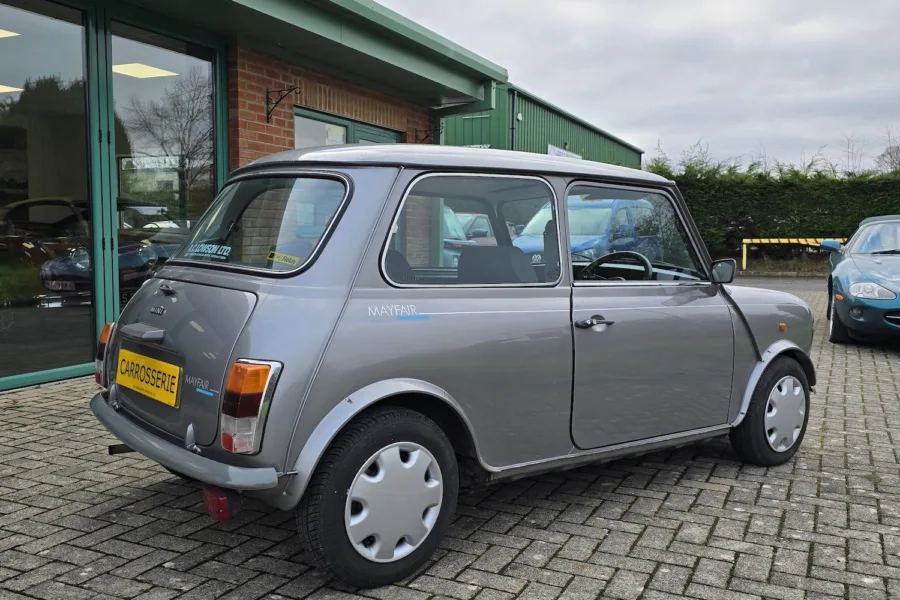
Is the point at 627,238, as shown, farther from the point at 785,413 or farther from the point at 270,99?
the point at 270,99

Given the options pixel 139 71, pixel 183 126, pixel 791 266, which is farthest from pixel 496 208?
pixel 791 266

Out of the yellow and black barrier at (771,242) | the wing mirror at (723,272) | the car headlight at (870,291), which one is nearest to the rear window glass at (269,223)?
the wing mirror at (723,272)

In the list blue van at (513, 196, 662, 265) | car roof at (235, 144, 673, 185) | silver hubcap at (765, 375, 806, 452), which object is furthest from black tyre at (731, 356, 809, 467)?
car roof at (235, 144, 673, 185)

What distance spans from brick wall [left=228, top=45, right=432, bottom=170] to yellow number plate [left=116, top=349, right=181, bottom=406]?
16.1 feet

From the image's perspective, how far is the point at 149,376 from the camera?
3.29 metres

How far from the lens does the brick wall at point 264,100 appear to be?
26.7ft

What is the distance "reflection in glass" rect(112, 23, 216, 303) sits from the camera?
23.5 ft

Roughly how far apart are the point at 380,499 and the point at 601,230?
181 centimetres

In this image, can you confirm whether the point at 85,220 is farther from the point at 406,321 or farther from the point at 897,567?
the point at 897,567

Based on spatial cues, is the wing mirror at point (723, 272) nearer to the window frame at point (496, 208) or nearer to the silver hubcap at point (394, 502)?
the window frame at point (496, 208)

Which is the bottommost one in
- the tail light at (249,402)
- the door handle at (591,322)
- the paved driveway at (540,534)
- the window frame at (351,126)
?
the paved driveway at (540,534)

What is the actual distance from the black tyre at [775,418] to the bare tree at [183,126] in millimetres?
5637

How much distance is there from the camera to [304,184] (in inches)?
132

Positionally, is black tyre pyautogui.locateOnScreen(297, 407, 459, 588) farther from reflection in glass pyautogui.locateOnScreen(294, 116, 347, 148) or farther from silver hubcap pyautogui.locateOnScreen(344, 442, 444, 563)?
reflection in glass pyautogui.locateOnScreen(294, 116, 347, 148)
